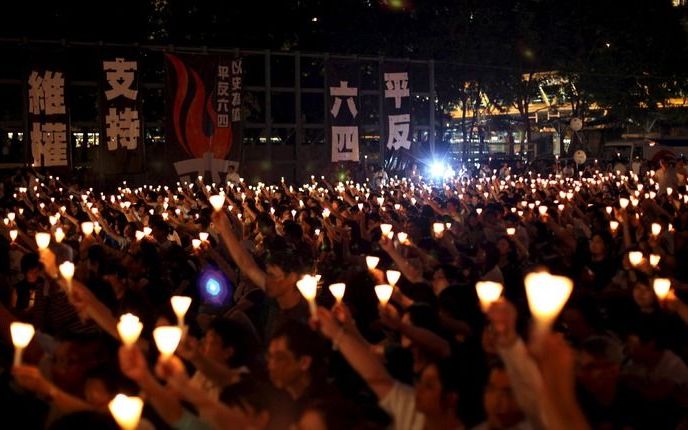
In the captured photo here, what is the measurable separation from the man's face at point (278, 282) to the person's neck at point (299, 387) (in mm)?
1758

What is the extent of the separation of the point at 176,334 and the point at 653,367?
115 inches

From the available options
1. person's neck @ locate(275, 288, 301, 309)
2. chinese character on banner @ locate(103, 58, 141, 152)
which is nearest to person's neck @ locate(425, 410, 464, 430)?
person's neck @ locate(275, 288, 301, 309)

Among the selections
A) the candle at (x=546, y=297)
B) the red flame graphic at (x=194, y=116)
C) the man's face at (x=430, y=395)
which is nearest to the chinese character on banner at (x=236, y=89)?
the red flame graphic at (x=194, y=116)

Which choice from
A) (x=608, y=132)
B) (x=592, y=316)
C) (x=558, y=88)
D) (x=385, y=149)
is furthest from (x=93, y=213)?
(x=608, y=132)

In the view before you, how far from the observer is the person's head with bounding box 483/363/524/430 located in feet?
13.4

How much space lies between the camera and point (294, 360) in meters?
4.81

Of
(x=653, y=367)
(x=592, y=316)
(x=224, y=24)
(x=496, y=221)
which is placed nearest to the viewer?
(x=653, y=367)

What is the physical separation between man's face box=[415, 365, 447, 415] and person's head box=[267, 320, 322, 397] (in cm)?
66

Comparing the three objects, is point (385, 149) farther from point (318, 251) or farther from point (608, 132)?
point (608, 132)

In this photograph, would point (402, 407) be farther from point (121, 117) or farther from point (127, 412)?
point (121, 117)

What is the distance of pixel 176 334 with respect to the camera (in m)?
4.05

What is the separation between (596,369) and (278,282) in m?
2.56

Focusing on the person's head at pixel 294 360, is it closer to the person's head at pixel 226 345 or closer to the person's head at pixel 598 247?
the person's head at pixel 226 345

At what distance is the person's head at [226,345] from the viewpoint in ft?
17.2
